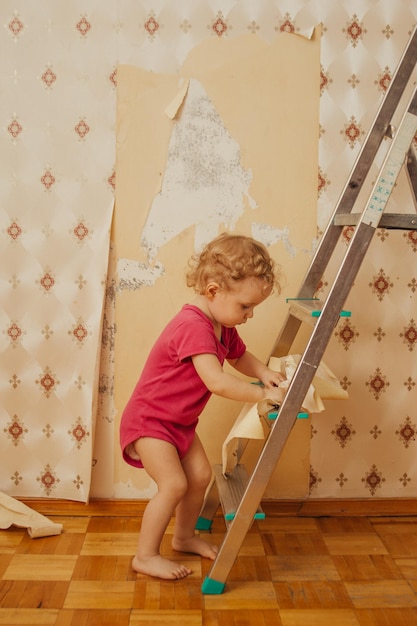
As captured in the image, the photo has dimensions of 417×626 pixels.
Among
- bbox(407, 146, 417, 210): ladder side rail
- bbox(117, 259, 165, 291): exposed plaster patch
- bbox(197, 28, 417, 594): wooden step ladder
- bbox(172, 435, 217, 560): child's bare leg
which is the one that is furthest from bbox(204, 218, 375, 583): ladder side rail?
bbox(117, 259, 165, 291): exposed plaster patch

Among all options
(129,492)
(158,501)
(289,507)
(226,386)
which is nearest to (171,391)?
(226,386)

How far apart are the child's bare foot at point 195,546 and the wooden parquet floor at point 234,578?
0.07 feet

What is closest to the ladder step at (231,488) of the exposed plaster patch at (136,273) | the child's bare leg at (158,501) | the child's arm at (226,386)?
the child's bare leg at (158,501)

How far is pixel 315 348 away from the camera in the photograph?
167 centimetres

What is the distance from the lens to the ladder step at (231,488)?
1732mm

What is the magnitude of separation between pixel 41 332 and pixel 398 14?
1448mm

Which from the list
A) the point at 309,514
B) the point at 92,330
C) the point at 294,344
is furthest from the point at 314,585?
the point at 92,330

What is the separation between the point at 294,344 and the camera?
7.23ft

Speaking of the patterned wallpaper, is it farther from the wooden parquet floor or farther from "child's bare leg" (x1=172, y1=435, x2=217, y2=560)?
"child's bare leg" (x1=172, y1=435, x2=217, y2=560)

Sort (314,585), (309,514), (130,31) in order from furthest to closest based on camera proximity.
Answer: (309,514)
(130,31)
(314,585)

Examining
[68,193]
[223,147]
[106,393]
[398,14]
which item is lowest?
[106,393]

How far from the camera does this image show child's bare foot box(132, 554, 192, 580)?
70.6 inches

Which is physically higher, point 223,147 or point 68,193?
point 223,147

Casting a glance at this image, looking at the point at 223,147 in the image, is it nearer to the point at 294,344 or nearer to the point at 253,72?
the point at 253,72
